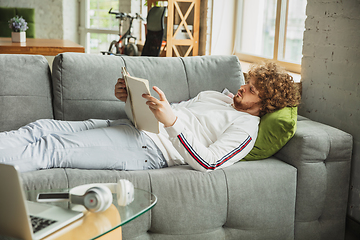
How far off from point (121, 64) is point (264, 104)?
2.75ft

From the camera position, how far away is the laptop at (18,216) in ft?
2.26

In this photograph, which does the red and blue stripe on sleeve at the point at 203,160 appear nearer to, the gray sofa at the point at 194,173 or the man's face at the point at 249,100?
the gray sofa at the point at 194,173

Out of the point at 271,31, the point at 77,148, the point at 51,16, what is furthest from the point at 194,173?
the point at 51,16

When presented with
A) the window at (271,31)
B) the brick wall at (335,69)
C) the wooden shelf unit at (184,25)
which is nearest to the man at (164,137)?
the brick wall at (335,69)

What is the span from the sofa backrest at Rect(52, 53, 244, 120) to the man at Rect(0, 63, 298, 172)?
6.6 inches

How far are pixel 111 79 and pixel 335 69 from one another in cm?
125

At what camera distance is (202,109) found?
185 centimetres

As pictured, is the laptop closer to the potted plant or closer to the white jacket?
the white jacket

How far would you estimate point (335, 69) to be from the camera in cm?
196

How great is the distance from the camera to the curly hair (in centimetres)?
171

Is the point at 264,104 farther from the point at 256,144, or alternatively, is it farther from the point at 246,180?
the point at 246,180

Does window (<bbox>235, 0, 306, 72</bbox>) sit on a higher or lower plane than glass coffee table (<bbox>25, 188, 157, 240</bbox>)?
higher

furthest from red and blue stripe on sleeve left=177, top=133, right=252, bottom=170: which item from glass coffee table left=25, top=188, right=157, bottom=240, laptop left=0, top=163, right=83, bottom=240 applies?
laptop left=0, top=163, right=83, bottom=240

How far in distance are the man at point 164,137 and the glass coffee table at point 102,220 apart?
47cm
